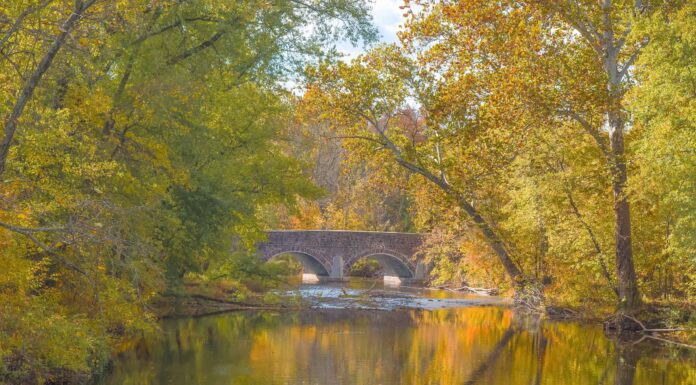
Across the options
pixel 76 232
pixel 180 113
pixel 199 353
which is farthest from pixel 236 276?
pixel 76 232

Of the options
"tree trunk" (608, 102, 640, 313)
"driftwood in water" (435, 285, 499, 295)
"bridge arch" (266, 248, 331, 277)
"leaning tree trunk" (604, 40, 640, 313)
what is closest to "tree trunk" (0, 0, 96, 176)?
"leaning tree trunk" (604, 40, 640, 313)

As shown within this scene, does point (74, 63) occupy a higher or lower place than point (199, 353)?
higher

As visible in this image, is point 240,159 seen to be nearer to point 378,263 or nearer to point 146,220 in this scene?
point 146,220

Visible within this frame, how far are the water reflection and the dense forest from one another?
3.84 ft

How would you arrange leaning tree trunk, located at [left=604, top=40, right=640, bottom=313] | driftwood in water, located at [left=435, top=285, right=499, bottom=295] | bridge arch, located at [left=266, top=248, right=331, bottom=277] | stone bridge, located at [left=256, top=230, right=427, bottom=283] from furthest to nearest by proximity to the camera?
stone bridge, located at [left=256, top=230, right=427, bottom=283] → bridge arch, located at [left=266, top=248, right=331, bottom=277] → driftwood in water, located at [left=435, top=285, right=499, bottom=295] → leaning tree trunk, located at [left=604, top=40, right=640, bottom=313]

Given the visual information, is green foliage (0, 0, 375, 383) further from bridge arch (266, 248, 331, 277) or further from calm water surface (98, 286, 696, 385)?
bridge arch (266, 248, 331, 277)

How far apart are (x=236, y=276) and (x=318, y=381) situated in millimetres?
9759

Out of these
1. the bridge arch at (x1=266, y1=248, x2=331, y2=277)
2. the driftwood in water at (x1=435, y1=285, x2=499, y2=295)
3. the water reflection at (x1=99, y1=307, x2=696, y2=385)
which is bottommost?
the water reflection at (x1=99, y1=307, x2=696, y2=385)

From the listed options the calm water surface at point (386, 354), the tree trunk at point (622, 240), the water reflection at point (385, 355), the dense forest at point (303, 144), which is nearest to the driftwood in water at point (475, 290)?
the dense forest at point (303, 144)

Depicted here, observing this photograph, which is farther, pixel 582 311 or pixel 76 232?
pixel 582 311

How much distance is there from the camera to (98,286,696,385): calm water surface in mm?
13133

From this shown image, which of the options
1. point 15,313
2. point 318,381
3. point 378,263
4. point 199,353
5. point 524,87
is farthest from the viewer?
point 378,263

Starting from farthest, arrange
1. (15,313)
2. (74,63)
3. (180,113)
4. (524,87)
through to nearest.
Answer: (524,87), (180,113), (74,63), (15,313)

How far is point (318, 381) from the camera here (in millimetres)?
12500
